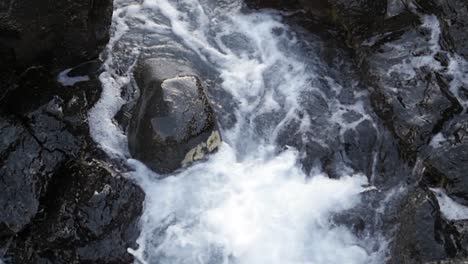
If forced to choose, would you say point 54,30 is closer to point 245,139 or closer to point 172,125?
point 172,125

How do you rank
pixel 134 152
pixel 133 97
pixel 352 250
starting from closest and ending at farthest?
pixel 352 250
pixel 134 152
pixel 133 97

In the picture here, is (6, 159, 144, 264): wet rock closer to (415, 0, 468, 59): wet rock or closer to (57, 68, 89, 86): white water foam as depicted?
(57, 68, 89, 86): white water foam

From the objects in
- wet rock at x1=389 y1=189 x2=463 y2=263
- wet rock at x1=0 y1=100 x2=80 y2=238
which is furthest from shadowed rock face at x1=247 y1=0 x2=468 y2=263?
wet rock at x1=0 y1=100 x2=80 y2=238

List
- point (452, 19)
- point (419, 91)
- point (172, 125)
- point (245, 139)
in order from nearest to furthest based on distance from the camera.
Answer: point (172, 125), point (245, 139), point (419, 91), point (452, 19)

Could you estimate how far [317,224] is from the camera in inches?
203

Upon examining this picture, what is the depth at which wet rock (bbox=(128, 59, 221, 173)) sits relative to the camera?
519cm

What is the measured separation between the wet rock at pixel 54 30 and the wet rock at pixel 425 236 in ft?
11.6

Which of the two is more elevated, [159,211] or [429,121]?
[429,121]

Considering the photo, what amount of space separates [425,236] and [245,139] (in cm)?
199

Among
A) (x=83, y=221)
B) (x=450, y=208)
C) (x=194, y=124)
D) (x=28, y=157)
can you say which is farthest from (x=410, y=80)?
(x=28, y=157)

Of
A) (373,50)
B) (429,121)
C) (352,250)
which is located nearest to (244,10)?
(373,50)

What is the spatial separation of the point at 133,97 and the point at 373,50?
8.90ft

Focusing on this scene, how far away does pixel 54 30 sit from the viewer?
17.4 ft

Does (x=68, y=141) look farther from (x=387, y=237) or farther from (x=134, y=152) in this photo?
(x=387, y=237)
